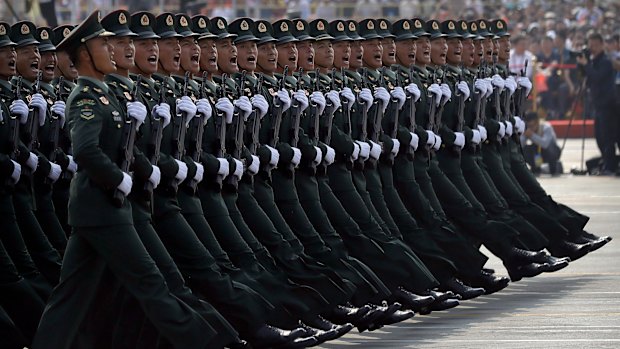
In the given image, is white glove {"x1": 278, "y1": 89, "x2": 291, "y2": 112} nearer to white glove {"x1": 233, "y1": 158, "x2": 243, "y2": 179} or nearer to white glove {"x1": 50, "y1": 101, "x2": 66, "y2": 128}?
white glove {"x1": 233, "y1": 158, "x2": 243, "y2": 179}

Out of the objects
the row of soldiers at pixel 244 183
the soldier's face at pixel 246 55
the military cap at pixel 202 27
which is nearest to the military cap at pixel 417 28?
the row of soldiers at pixel 244 183

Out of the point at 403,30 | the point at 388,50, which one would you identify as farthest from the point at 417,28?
the point at 388,50

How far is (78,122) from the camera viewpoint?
9.10 meters

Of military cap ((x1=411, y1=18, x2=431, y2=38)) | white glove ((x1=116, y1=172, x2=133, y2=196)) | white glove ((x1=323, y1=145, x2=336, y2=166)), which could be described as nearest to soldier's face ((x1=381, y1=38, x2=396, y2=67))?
military cap ((x1=411, y1=18, x2=431, y2=38))

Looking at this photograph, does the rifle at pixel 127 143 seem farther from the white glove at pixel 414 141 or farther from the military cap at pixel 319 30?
the white glove at pixel 414 141

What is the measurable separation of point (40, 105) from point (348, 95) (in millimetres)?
2403

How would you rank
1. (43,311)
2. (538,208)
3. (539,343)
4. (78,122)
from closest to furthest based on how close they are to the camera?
(78,122)
(43,311)
(539,343)
(538,208)

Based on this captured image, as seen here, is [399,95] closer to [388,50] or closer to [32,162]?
[388,50]

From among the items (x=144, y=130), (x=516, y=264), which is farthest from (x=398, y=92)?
(x=144, y=130)

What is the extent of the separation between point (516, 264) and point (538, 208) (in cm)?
93

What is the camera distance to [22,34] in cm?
1080

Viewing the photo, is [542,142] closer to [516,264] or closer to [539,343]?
[516,264]

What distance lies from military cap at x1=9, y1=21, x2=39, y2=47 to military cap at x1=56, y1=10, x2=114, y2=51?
49.1 inches

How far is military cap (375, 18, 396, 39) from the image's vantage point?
42.9 feet
